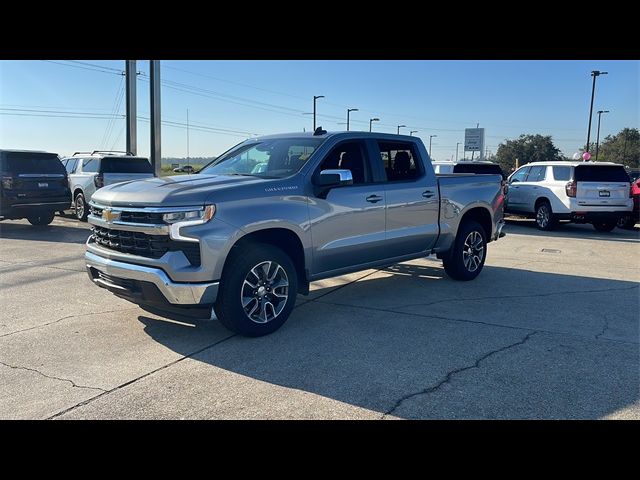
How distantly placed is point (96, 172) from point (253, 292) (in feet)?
36.5

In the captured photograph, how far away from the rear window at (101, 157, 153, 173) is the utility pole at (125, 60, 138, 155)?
8354mm

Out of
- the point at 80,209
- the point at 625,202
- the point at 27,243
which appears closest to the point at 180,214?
the point at 27,243

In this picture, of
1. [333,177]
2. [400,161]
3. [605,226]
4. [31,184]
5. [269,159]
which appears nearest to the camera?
[333,177]

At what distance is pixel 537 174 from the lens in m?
15.4

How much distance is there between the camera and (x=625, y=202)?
1383cm

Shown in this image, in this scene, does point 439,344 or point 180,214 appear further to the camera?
point 439,344

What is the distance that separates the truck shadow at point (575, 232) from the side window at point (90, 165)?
11388 mm

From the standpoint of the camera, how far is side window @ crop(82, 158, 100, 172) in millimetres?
14547

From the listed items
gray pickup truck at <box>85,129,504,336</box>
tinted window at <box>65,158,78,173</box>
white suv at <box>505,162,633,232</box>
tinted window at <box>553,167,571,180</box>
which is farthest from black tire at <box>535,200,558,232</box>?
tinted window at <box>65,158,78,173</box>

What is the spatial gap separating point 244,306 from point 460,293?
10.8 feet

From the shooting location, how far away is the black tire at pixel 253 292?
15.7 ft

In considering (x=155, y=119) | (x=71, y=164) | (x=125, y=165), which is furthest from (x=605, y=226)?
(x=155, y=119)

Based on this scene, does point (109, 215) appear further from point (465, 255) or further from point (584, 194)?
point (584, 194)
